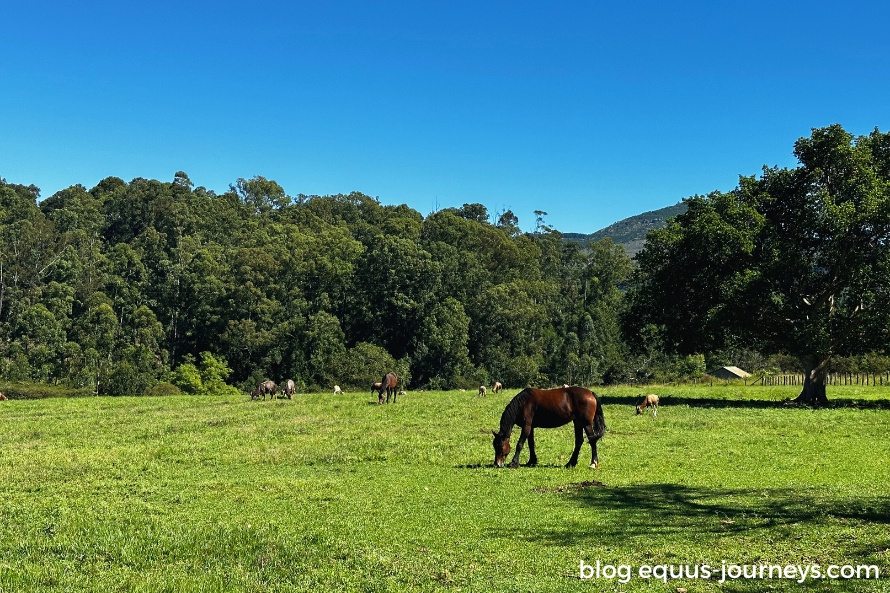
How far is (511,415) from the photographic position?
1617 cm

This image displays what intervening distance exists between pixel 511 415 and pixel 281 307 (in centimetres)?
6841

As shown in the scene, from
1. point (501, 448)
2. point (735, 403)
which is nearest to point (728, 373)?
point (735, 403)

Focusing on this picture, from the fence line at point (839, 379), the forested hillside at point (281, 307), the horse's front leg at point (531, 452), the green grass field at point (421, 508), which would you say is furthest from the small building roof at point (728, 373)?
the horse's front leg at point (531, 452)

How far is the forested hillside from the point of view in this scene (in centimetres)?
7112

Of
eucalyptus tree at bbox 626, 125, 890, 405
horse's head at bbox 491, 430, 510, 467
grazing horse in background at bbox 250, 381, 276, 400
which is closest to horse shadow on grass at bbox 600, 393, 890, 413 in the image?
eucalyptus tree at bbox 626, 125, 890, 405

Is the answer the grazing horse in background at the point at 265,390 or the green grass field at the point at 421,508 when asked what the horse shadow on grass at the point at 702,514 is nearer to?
the green grass field at the point at 421,508

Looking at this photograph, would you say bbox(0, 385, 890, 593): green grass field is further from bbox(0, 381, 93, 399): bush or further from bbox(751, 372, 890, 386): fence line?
bbox(751, 372, 890, 386): fence line

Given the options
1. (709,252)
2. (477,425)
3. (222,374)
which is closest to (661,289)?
(709,252)

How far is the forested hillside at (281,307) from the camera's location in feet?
233

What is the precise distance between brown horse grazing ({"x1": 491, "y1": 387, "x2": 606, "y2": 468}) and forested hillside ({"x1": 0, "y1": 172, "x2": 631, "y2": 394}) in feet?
165

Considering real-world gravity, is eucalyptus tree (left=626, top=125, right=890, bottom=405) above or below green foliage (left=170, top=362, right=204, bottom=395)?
above

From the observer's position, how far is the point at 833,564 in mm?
7863

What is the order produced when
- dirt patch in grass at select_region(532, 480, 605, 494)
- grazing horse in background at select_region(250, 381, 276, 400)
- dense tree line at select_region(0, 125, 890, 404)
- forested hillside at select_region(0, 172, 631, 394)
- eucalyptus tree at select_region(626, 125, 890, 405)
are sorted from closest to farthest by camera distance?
dirt patch in grass at select_region(532, 480, 605, 494)
eucalyptus tree at select_region(626, 125, 890, 405)
dense tree line at select_region(0, 125, 890, 404)
grazing horse in background at select_region(250, 381, 276, 400)
forested hillside at select_region(0, 172, 631, 394)

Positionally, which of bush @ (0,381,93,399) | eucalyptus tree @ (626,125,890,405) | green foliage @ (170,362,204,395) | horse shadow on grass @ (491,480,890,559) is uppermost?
eucalyptus tree @ (626,125,890,405)
